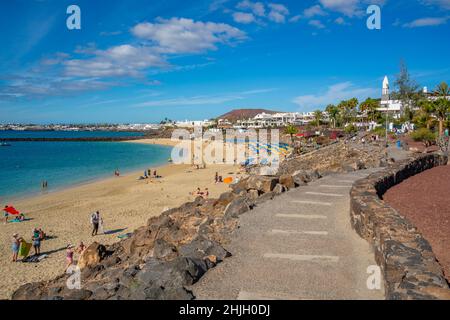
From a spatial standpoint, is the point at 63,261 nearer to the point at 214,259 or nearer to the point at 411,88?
the point at 214,259

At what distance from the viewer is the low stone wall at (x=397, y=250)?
4.02 m

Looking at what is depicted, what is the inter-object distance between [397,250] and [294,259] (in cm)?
190

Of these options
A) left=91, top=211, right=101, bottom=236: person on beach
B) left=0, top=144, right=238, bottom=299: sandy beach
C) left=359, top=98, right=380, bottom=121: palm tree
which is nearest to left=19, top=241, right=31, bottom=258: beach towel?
left=0, top=144, right=238, bottom=299: sandy beach

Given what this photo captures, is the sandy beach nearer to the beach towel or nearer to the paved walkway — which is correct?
the beach towel

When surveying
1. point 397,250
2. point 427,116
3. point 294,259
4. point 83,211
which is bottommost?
point 83,211

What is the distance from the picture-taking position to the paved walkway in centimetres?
510

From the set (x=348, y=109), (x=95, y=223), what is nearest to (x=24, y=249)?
(x=95, y=223)

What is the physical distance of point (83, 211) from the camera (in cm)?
2130

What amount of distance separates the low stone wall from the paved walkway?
1.24ft

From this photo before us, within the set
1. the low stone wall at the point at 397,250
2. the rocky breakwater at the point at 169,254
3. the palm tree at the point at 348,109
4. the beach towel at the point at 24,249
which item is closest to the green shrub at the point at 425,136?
the rocky breakwater at the point at 169,254

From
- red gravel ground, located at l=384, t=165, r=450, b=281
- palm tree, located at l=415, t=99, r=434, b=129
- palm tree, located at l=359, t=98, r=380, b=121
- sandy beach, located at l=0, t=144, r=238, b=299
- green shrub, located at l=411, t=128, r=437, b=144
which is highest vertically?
palm tree, located at l=359, t=98, r=380, b=121

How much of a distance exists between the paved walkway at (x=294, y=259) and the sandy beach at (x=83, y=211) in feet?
25.4

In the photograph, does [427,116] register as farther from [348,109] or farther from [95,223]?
[348,109]
